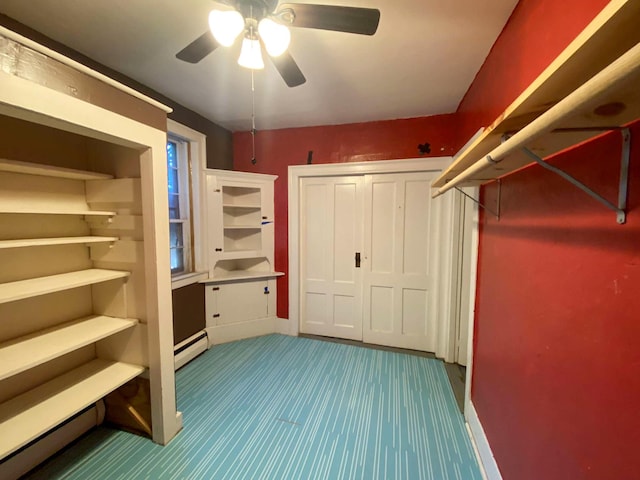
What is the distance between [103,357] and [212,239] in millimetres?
1398

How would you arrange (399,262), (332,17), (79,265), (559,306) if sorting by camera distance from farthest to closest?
1. (399,262)
2. (79,265)
3. (332,17)
4. (559,306)

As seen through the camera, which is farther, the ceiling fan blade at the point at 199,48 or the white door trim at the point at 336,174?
the white door trim at the point at 336,174

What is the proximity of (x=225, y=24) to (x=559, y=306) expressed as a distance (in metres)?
1.72

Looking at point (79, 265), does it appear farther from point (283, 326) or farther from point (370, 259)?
point (370, 259)

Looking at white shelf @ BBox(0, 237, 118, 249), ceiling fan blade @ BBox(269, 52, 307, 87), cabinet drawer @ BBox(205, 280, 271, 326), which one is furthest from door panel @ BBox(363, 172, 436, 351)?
white shelf @ BBox(0, 237, 118, 249)

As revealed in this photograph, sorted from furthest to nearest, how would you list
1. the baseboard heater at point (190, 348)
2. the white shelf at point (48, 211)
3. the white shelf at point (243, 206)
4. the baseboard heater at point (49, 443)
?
the white shelf at point (243, 206), the baseboard heater at point (190, 348), the baseboard heater at point (49, 443), the white shelf at point (48, 211)

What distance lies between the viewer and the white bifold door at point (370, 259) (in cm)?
285

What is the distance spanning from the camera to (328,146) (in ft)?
10.0

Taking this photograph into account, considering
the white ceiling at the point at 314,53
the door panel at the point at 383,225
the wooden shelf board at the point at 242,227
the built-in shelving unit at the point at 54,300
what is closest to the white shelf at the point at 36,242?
the built-in shelving unit at the point at 54,300

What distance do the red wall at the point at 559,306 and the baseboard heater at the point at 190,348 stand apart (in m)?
2.51

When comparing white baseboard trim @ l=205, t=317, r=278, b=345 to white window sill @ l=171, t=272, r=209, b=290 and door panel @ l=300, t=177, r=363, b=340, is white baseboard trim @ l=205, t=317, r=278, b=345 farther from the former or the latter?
white window sill @ l=171, t=272, r=209, b=290

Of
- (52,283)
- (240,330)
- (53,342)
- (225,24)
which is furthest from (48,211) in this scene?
(240,330)

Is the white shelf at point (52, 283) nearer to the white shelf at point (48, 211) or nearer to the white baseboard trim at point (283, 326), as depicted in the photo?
the white shelf at point (48, 211)

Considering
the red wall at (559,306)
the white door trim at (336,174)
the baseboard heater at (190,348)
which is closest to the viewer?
the red wall at (559,306)
